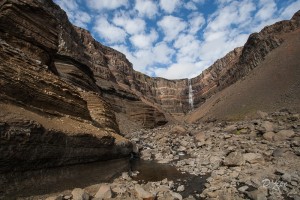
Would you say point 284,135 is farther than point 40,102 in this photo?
Yes

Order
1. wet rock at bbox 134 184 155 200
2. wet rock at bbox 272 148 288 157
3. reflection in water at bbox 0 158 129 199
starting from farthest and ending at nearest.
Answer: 1. wet rock at bbox 272 148 288 157
2. wet rock at bbox 134 184 155 200
3. reflection in water at bbox 0 158 129 199

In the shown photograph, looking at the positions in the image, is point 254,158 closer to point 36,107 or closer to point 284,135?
point 284,135

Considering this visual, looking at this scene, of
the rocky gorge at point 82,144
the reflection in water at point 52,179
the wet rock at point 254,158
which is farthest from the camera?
the wet rock at point 254,158

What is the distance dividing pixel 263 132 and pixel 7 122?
73.2 ft

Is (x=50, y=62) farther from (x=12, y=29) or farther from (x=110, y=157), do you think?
(x=110, y=157)

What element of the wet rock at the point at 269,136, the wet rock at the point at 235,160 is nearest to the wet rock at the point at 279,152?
the wet rock at the point at 235,160

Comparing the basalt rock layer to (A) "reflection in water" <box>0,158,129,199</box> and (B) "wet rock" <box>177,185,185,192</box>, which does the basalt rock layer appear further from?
(B) "wet rock" <box>177,185,185,192</box>

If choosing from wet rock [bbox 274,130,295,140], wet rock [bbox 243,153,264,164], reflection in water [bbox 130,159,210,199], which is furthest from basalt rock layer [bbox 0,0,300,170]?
wet rock [bbox 274,130,295,140]

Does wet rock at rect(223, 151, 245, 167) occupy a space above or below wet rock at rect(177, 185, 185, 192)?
above

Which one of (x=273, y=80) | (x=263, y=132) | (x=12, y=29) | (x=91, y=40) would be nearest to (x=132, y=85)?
(x=91, y=40)

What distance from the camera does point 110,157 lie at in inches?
595

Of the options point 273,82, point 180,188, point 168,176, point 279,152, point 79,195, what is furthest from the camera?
point 273,82

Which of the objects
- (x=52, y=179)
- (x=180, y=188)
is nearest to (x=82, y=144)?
(x=52, y=179)

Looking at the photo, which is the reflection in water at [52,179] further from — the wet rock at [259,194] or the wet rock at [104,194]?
the wet rock at [259,194]
